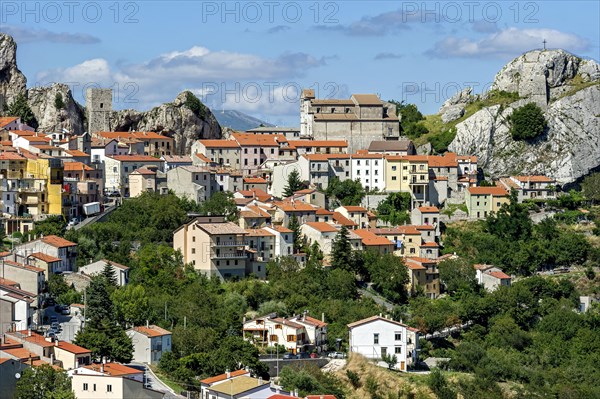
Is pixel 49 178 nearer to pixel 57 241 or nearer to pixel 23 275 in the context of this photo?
pixel 57 241

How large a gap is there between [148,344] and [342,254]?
16.6m

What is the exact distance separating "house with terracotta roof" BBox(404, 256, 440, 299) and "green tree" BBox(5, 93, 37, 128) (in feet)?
81.7

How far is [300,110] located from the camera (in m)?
89.9

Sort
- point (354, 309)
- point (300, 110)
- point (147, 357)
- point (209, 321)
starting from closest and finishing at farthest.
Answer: point (147, 357)
point (209, 321)
point (354, 309)
point (300, 110)

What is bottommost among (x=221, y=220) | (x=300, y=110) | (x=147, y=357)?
(x=147, y=357)

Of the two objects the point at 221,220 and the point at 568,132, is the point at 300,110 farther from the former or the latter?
the point at 221,220

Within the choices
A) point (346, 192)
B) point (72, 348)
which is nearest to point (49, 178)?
point (346, 192)

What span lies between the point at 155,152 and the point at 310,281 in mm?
19525

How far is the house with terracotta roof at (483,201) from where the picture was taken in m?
78.4

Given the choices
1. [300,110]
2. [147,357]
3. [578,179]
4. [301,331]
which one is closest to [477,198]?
[578,179]

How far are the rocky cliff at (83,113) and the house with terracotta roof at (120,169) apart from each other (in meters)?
7.62

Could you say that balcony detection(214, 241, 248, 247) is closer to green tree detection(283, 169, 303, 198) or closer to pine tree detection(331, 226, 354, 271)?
pine tree detection(331, 226, 354, 271)

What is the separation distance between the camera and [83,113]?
282 ft

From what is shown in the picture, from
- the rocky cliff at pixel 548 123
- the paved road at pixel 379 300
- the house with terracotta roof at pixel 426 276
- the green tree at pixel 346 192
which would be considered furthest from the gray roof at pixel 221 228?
the rocky cliff at pixel 548 123
